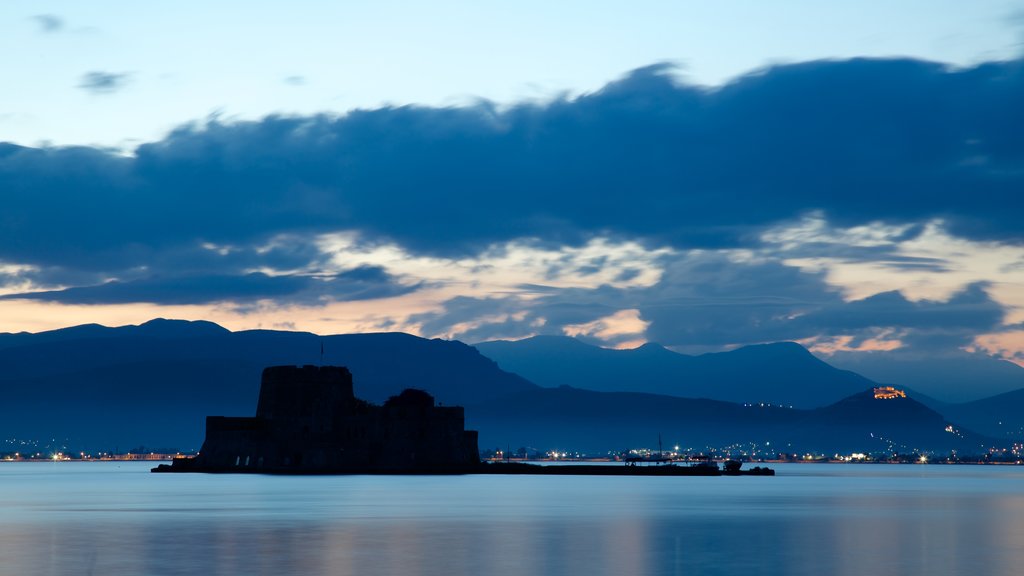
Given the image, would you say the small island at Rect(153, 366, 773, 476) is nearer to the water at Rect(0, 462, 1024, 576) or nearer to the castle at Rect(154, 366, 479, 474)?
the castle at Rect(154, 366, 479, 474)

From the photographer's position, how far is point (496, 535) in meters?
74.6

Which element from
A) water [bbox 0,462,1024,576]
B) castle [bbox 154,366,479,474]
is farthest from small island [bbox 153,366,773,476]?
water [bbox 0,462,1024,576]

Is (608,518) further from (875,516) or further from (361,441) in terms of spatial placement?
(361,441)

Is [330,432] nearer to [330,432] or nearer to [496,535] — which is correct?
[330,432]

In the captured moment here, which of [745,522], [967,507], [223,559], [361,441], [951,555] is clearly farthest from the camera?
[361,441]

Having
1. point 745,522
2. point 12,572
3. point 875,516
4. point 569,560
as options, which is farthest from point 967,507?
point 12,572

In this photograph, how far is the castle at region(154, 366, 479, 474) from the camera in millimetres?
166500

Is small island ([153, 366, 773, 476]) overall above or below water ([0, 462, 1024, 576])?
above

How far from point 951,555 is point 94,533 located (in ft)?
148

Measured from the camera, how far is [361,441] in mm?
172875

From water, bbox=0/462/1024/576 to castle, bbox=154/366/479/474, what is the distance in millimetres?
36516

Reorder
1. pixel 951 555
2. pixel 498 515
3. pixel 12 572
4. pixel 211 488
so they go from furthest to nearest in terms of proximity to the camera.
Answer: pixel 211 488
pixel 498 515
pixel 951 555
pixel 12 572

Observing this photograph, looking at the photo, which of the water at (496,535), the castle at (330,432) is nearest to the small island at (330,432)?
the castle at (330,432)

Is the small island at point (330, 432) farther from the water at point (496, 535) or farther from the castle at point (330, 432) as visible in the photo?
the water at point (496, 535)
